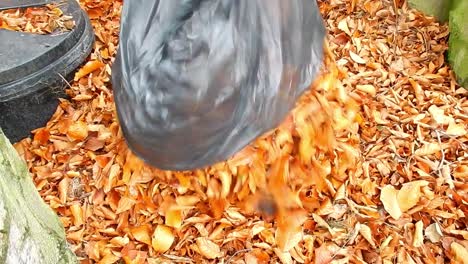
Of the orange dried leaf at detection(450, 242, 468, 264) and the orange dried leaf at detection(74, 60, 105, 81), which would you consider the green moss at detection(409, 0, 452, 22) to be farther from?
the orange dried leaf at detection(74, 60, 105, 81)

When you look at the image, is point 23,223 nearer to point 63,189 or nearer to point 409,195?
point 63,189

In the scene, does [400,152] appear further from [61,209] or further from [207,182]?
[61,209]

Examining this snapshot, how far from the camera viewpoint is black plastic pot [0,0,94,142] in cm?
223

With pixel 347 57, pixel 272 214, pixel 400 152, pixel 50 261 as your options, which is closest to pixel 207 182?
pixel 272 214

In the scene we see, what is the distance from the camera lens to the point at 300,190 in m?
1.95

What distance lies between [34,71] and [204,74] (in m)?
1.49

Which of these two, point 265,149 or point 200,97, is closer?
point 200,97

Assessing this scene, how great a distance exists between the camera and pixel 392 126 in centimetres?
229

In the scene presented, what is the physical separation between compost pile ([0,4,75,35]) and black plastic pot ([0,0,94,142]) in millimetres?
26

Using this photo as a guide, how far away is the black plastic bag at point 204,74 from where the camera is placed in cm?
94

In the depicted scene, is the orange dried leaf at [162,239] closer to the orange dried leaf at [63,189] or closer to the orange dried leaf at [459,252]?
the orange dried leaf at [63,189]

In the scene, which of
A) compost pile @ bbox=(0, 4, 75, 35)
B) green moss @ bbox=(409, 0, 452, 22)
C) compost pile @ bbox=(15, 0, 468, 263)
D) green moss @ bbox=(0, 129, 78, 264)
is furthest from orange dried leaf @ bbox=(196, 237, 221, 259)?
green moss @ bbox=(409, 0, 452, 22)

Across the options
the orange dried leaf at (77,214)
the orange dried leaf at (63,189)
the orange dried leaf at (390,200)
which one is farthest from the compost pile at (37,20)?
the orange dried leaf at (390,200)

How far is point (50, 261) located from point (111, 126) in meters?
1.01
